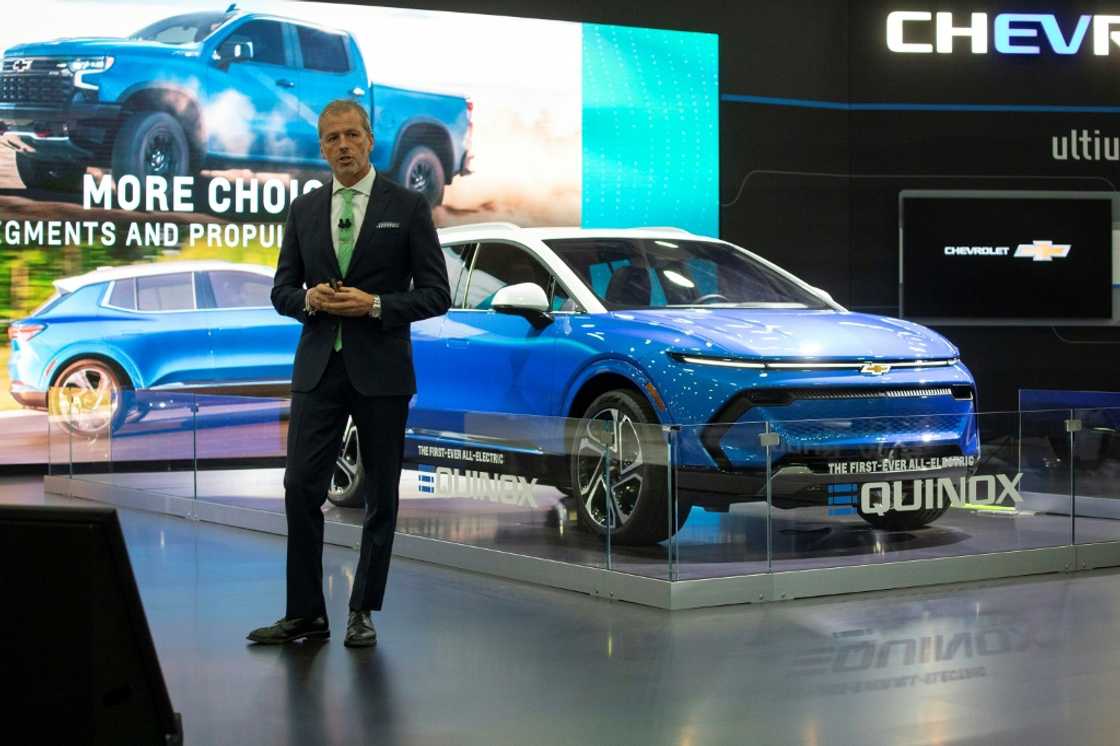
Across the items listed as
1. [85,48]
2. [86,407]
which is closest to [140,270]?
[85,48]

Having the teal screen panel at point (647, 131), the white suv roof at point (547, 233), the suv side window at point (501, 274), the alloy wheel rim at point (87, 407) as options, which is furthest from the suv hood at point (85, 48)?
the suv side window at point (501, 274)

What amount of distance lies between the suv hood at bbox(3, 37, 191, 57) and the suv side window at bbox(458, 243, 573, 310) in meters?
5.05

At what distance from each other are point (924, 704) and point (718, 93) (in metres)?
10.1

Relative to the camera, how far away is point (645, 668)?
447 cm

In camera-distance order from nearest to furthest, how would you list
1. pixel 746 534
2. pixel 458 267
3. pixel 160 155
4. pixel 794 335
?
1. pixel 746 534
2. pixel 794 335
3. pixel 458 267
4. pixel 160 155

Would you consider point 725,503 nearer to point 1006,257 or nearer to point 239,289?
point 239,289

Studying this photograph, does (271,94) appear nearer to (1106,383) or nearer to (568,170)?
(568,170)

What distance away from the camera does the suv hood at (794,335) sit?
6199 millimetres

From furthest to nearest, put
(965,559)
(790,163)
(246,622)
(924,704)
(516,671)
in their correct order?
(790,163)
(965,559)
(246,622)
(516,671)
(924,704)

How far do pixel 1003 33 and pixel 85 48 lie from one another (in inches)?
328

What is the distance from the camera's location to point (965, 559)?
20.6ft

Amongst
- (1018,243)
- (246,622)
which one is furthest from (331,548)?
(1018,243)

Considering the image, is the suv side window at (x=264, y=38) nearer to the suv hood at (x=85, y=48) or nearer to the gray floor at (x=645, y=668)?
the suv hood at (x=85, y=48)

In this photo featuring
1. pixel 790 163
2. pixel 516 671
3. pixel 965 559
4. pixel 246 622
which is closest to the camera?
pixel 516 671
